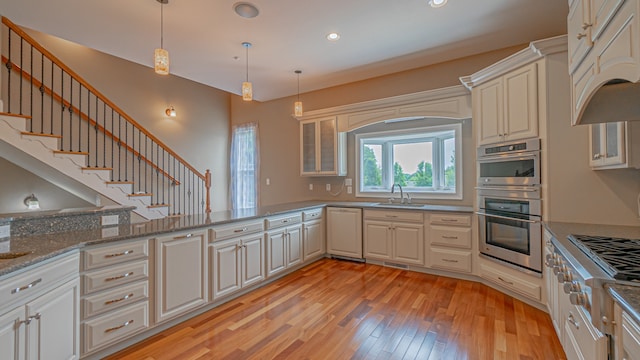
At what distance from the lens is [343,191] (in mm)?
5043

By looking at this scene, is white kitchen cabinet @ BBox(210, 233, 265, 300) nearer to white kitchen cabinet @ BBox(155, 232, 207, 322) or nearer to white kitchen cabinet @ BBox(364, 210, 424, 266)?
white kitchen cabinet @ BBox(155, 232, 207, 322)

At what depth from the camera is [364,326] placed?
8.19ft

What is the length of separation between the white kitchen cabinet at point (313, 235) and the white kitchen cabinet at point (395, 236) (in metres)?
0.68

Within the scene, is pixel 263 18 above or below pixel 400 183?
above

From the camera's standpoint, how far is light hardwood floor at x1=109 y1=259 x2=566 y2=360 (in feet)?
7.00

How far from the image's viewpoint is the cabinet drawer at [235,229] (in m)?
2.79

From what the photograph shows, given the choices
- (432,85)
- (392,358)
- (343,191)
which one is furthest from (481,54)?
(392,358)

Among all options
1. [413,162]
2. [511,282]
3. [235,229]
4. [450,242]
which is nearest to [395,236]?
[450,242]

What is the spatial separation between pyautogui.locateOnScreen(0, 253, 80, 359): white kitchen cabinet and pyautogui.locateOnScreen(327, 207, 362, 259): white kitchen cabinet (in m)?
3.13

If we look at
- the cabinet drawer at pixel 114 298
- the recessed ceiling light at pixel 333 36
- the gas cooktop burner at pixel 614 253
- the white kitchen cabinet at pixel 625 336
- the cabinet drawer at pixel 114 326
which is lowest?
the cabinet drawer at pixel 114 326

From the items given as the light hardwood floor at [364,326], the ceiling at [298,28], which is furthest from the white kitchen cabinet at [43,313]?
the ceiling at [298,28]

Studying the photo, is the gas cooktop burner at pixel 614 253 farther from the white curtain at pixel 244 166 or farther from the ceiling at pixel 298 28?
the white curtain at pixel 244 166

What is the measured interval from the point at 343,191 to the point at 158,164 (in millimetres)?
3554

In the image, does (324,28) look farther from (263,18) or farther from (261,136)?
(261,136)
